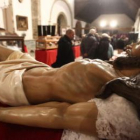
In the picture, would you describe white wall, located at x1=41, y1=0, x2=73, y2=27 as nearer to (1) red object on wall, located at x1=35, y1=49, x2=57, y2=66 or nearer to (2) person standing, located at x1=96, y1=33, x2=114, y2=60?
(1) red object on wall, located at x1=35, y1=49, x2=57, y2=66

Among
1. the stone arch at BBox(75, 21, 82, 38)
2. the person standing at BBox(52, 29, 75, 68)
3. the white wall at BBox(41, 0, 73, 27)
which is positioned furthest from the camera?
the stone arch at BBox(75, 21, 82, 38)

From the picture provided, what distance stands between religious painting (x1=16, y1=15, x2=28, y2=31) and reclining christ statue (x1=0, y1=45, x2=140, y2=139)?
5.35m

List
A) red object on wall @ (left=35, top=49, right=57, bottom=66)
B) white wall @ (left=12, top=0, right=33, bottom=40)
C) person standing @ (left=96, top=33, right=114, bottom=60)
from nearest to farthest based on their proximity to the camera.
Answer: person standing @ (left=96, top=33, right=114, bottom=60) < red object on wall @ (left=35, top=49, right=57, bottom=66) < white wall @ (left=12, top=0, right=33, bottom=40)

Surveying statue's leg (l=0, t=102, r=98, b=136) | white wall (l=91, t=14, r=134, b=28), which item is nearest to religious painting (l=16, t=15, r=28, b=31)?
statue's leg (l=0, t=102, r=98, b=136)

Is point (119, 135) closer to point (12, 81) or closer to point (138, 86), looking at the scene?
point (138, 86)

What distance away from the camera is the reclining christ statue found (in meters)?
0.76

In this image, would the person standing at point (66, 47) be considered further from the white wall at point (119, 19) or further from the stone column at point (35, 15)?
the white wall at point (119, 19)

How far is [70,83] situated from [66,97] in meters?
0.10

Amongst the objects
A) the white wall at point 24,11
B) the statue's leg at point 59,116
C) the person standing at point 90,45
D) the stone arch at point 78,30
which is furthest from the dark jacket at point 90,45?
the stone arch at point 78,30

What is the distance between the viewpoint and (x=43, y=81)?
3.70 ft

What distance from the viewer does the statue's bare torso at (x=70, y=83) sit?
1020 millimetres

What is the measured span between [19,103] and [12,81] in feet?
0.52

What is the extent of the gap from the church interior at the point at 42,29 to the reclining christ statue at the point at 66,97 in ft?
0.31

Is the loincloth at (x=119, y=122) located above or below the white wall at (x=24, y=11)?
below
